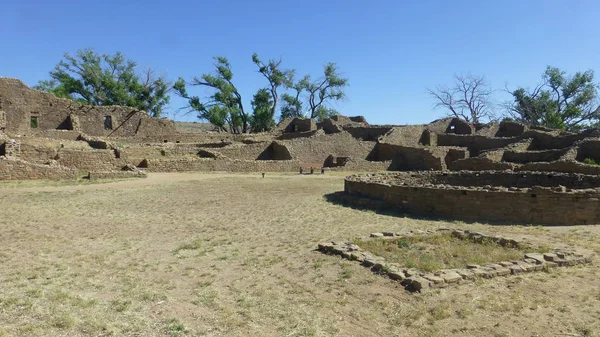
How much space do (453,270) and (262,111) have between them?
49638 mm

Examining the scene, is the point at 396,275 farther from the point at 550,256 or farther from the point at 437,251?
the point at 550,256

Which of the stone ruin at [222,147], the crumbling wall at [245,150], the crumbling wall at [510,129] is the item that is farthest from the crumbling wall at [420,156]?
the crumbling wall at [510,129]

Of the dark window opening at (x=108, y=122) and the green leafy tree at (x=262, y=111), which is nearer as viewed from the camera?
the dark window opening at (x=108, y=122)

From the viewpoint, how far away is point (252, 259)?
7352mm

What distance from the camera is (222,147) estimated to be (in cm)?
2933

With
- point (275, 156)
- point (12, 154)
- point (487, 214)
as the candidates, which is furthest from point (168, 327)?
point (275, 156)

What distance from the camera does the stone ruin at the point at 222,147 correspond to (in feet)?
68.1

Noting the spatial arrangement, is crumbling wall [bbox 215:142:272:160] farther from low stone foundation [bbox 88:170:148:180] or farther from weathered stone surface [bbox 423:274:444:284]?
weathered stone surface [bbox 423:274:444:284]

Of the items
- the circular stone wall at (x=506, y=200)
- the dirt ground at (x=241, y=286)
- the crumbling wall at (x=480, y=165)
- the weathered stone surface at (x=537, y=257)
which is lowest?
the dirt ground at (x=241, y=286)

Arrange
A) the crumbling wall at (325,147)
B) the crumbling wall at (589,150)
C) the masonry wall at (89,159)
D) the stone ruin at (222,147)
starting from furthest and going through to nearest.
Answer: the crumbling wall at (325,147), the crumbling wall at (589,150), the masonry wall at (89,159), the stone ruin at (222,147)

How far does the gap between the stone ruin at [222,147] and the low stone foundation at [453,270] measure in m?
13.5

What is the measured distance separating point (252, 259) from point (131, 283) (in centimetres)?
202

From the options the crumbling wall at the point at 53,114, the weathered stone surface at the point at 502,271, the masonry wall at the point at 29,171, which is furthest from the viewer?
the crumbling wall at the point at 53,114

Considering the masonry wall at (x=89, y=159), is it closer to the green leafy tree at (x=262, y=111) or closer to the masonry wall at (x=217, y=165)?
the masonry wall at (x=217, y=165)
